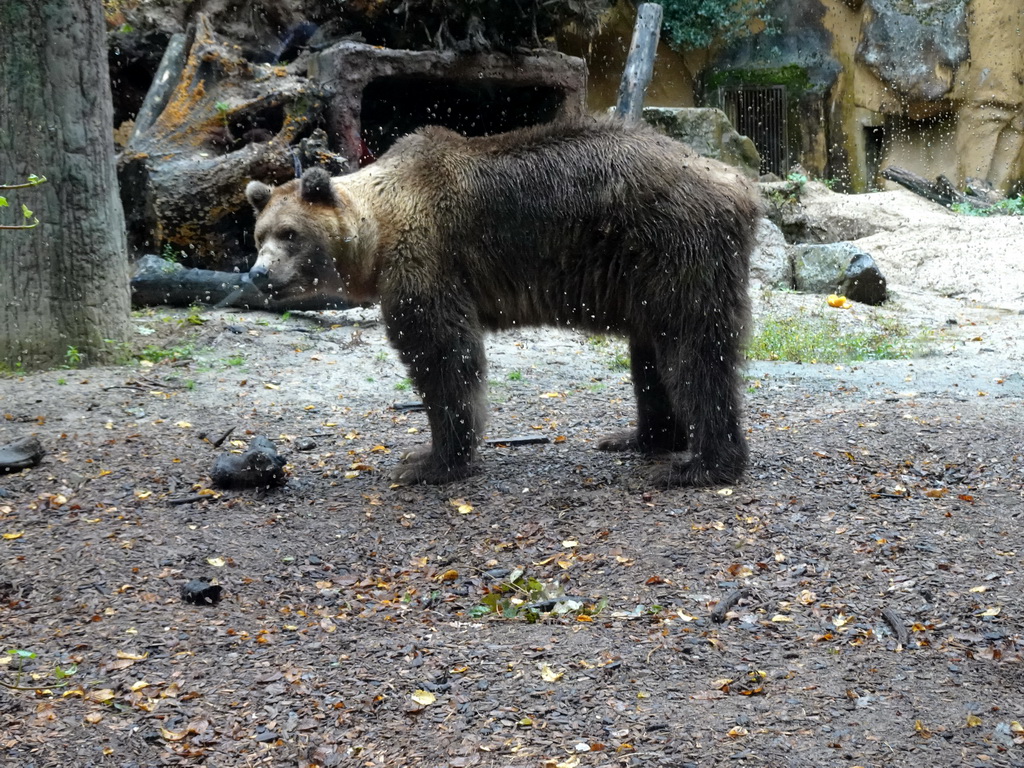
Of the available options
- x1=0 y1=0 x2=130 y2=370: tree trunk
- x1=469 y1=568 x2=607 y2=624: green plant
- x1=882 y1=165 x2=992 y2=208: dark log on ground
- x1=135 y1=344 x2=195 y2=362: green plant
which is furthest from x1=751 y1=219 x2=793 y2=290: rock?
x1=469 y1=568 x2=607 y2=624: green plant

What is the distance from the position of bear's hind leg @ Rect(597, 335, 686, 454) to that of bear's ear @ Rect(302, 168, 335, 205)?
1863mm

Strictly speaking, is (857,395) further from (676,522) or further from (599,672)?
(599,672)

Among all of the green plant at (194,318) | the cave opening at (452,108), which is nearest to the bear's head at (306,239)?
the green plant at (194,318)

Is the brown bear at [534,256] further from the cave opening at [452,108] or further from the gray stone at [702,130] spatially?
the gray stone at [702,130]

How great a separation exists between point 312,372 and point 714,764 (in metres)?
5.87

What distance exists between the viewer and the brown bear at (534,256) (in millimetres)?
5078

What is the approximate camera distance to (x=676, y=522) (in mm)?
4785

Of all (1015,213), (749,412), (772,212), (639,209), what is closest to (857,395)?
(749,412)

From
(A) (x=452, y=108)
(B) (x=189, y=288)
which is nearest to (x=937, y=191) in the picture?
(A) (x=452, y=108)

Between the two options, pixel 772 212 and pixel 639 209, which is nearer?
pixel 639 209

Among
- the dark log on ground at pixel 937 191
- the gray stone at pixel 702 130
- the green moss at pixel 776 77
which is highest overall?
the green moss at pixel 776 77

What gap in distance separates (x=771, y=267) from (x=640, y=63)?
3105mm

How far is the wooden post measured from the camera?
12125mm

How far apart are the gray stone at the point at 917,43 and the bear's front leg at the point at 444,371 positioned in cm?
1929
